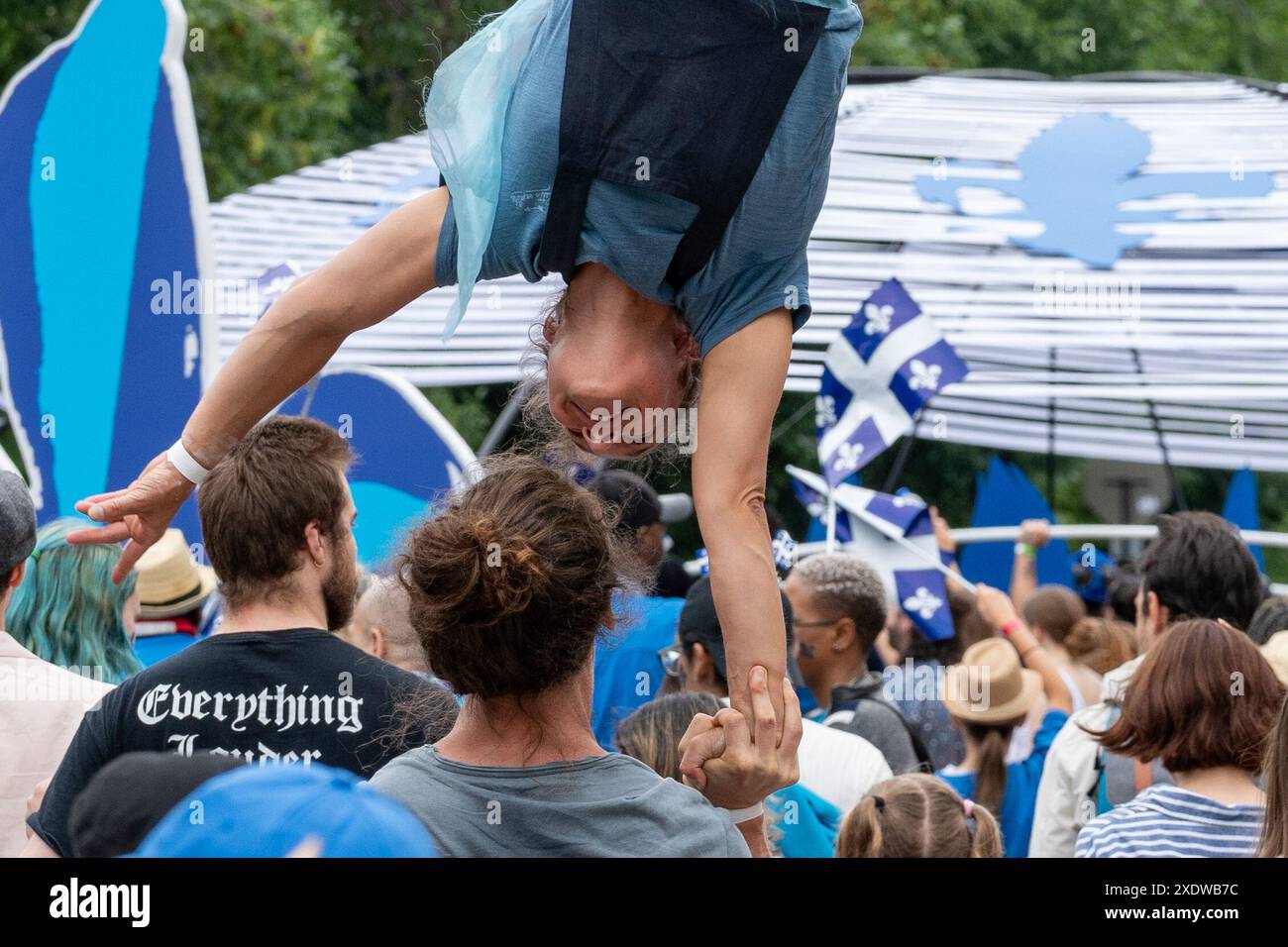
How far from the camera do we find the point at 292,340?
268 cm

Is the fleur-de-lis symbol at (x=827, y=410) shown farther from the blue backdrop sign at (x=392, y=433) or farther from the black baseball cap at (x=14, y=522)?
the black baseball cap at (x=14, y=522)

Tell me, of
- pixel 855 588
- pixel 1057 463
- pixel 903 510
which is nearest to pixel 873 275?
pixel 903 510

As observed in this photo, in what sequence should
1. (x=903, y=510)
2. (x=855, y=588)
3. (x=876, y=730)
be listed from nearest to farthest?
1. (x=876, y=730)
2. (x=855, y=588)
3. (x=903, y=510)

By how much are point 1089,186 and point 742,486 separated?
20.0 feet

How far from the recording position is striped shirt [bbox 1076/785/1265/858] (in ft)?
9.54

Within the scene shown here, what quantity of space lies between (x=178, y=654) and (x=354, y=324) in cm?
65

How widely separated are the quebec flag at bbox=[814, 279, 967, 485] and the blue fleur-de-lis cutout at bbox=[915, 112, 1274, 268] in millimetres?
1743

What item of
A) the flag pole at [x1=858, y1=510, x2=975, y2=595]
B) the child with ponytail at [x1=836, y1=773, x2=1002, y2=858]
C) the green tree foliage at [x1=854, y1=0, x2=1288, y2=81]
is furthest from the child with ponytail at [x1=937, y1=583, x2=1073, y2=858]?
the green tree foliage at [x1=854, y1=0, x2=1288, y2=81]

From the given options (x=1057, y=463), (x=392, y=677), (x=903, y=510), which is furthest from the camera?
(x=1057, y=463)

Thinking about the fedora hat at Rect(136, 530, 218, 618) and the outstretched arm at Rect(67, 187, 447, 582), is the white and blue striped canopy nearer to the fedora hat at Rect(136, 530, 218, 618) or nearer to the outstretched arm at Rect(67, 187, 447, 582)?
the fedora hat at Rect(136, 530, 218, 618)

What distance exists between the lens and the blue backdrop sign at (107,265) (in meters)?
4.37

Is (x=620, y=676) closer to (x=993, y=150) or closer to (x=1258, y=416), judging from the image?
(x=993, y=150)

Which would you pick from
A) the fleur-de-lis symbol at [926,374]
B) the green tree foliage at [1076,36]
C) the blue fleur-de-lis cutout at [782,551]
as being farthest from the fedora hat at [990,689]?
the green tree foliage at [1076,36]

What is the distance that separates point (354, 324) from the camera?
106 inches
